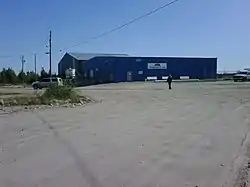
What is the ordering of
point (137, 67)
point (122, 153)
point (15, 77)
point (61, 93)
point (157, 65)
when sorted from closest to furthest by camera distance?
point (122, 153), point (61, 93), point (15, 77), point (137, 67), point (157, 65)

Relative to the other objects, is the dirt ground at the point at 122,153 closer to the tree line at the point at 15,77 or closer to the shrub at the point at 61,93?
the shrub at the point at 61,93

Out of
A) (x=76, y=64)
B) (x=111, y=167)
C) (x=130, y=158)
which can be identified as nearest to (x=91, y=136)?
(x=130, y=158)

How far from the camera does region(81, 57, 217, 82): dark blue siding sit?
275 ft

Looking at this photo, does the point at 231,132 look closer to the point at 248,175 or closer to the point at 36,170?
the point at 248,175

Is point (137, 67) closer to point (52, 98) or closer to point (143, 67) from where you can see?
point (143, 67)

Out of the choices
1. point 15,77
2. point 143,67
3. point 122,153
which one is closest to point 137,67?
point 143,67

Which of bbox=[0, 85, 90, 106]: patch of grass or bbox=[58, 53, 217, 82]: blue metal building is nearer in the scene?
bbox=[0, 85, 90, 106]: patch of grass

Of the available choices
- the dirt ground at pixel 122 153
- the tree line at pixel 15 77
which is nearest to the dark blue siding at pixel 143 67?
the tree line at pixel 15 77

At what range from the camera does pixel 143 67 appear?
86.6 metres

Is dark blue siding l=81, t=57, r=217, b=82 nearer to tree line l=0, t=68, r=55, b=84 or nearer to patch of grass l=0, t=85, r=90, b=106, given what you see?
tree line l=0, t=68, r=55, b=84

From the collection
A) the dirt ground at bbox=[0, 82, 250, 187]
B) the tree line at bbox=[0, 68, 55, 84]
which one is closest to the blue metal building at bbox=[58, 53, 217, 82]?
the tree line at bbox=[0, 68, 55, 84]

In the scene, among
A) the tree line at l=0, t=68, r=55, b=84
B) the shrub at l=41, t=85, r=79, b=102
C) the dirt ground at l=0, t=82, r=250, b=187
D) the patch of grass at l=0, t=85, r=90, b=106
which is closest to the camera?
the dirt ground at l=0, t=82, r=250, b=187

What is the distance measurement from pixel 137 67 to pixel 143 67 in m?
1.36

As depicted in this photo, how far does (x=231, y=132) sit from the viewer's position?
1311 cm
